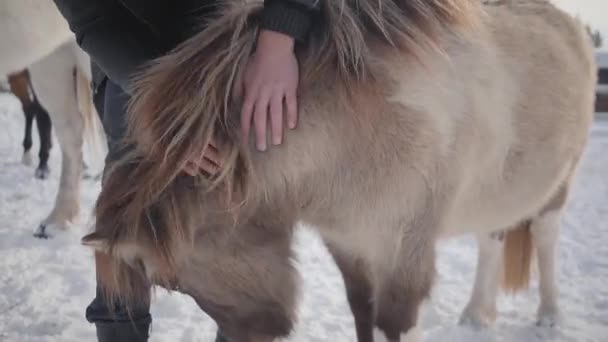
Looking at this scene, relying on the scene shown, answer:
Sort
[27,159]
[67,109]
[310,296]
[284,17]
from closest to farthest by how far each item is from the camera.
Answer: [284,17], [310,296], [67,109], [27,159]

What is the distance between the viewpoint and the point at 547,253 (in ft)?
8.08

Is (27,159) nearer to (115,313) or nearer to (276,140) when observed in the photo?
(115,313)

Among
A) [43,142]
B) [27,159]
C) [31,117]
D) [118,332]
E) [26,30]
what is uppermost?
[26,30]

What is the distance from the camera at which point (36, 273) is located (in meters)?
2.64

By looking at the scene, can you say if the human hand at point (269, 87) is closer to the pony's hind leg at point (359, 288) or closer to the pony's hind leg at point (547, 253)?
the pony's hind leg at point (359, 288)

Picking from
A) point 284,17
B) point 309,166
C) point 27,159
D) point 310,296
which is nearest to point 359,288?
point 309,166

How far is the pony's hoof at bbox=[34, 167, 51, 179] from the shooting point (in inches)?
172

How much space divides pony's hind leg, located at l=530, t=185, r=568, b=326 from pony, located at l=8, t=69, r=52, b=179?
129 inches

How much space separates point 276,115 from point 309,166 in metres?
0.13

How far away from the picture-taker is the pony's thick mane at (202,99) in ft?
3.51

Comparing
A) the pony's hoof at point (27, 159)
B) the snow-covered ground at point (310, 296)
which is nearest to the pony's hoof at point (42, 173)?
the pony's hoof at point (27, 159)

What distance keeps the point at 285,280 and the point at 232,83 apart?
41cm

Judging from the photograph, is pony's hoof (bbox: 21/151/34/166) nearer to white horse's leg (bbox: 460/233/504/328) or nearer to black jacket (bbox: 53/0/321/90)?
white horse's leg (bbox: 460/233/504/328)

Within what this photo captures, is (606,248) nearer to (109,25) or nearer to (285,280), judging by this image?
(285,280)
